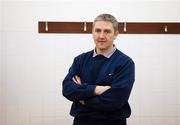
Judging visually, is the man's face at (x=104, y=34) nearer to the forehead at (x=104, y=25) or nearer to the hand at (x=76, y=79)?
the forehead at (x=104, y=25)

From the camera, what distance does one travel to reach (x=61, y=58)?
124 inches

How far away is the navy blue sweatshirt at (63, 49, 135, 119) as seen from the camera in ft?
6.59

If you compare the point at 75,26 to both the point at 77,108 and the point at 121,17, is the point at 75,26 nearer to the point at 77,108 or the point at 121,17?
the point at 121,17

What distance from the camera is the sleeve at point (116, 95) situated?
6.53 ft

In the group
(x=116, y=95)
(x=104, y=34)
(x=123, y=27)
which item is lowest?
(x=116, y=95)

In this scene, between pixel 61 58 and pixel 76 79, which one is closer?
pixel 76 79

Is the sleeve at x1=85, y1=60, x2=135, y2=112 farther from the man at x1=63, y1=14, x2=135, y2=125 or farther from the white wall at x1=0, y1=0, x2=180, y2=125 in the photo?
the white wall at x1=0, y1=0, x2=180, y2=125

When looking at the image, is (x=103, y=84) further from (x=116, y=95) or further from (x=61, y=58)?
(x=61, y=58)

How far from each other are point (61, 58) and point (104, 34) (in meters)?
1.11

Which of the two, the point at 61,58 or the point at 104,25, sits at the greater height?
the point at 104,25

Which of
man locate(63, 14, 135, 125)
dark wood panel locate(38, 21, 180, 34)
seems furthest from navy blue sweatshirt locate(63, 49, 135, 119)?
dark wood panel locate(38, 21, 180, 34)

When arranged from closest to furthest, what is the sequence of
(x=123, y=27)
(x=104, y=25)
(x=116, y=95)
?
(x=116, y=95)
(x=104, y=25)
(x=123, y=27)

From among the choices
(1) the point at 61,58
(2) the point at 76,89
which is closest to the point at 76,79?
(2) the point at 76,89

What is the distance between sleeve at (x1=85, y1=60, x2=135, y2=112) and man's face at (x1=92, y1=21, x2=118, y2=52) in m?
0.20
